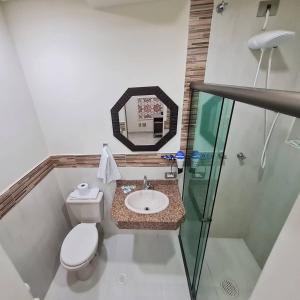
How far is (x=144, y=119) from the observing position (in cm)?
151

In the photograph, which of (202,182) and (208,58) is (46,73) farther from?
(202,182)

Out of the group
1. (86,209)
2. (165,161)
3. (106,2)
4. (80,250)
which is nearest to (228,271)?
(165,161)

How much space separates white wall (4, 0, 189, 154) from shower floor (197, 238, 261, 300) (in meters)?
1.39

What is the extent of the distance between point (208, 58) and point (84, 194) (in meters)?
1.73

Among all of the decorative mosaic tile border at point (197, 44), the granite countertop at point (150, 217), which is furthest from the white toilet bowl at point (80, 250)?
the decorative mosaic tile border at point (197, 44)

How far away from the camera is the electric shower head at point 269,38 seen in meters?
1.05

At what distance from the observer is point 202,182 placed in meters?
1.27

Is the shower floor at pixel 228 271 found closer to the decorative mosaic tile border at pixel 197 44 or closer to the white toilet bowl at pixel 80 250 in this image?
the white toilet bowl at pixel 80 250

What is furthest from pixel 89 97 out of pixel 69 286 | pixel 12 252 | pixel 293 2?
pixel 69 286

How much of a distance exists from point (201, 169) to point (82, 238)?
4.35 feet

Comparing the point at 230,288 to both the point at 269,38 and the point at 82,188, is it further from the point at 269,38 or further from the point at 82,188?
the point at 269,38

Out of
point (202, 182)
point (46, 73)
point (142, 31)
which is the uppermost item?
point (142, 31)

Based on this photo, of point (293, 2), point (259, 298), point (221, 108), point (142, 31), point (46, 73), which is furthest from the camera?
point (46, 73)

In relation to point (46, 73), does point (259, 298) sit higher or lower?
lower
